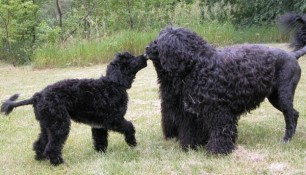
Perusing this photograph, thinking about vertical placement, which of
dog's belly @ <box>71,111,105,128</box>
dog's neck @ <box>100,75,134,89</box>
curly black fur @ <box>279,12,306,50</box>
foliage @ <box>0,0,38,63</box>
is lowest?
foliage @ <box>0,0,38,63</box>

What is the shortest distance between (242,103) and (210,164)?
863mm

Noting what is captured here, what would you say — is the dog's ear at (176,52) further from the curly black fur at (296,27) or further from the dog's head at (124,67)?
the curly black fur at (296,27)

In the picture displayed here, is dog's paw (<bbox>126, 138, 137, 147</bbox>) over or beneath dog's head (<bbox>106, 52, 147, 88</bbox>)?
beneath

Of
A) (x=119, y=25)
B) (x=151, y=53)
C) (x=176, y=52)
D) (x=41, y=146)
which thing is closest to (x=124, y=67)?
(x=151, y=53)

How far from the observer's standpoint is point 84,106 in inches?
200

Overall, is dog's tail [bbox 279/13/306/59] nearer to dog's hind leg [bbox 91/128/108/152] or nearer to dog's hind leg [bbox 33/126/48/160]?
dog's hind leg [bbox 91/128/108/152]

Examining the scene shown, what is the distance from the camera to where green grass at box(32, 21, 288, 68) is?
52.4 feet

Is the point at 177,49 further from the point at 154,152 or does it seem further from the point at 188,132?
the point at 154,152

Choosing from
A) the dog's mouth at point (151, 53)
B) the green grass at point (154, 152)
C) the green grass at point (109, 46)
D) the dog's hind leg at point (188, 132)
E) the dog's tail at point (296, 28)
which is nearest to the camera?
the green grass at point (154, 152)

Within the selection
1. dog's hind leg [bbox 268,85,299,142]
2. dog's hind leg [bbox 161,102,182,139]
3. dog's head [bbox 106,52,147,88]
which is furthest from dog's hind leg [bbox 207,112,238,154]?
dog's head [bbox 106,52,147,88]

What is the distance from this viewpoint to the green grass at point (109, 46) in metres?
16.0

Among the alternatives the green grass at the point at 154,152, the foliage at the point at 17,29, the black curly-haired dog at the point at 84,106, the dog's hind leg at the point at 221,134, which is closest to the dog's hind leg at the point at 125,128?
the black curly-haired dog at the point at 84,106

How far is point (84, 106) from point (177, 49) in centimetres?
128

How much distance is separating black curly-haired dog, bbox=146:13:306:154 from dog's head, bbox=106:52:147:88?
1.26 feet
